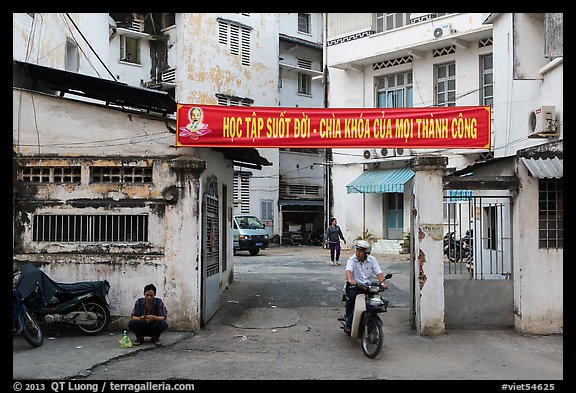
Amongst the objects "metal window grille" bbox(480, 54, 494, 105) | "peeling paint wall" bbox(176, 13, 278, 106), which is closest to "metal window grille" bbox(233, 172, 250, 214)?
"peeling paint wall" bbox(176, 13, 278, 106)

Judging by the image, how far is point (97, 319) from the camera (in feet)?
29.0

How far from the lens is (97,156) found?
30.8 ft

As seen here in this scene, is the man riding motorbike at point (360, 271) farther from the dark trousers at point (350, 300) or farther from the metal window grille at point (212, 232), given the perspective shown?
the metal window grille at point (212, 232)

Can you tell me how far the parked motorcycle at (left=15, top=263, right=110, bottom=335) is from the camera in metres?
8.29

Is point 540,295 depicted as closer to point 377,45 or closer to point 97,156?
point 97,156

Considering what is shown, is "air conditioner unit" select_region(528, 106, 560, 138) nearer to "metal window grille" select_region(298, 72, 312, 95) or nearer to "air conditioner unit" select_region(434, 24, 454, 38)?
"air conditioner unit" select_region(434, 24, 454, 38)

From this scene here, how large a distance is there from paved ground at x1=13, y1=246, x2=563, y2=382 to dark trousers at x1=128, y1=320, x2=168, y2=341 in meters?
0.21

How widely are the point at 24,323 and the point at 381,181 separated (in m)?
19.7

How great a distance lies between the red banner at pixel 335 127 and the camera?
9156 mm

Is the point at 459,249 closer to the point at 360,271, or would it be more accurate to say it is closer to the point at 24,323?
the point at 360,271

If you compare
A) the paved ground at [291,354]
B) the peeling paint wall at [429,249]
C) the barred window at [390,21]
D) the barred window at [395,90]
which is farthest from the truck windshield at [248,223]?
the peeling paint wall at [429,249]

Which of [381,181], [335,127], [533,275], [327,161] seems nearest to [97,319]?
[335,127]
